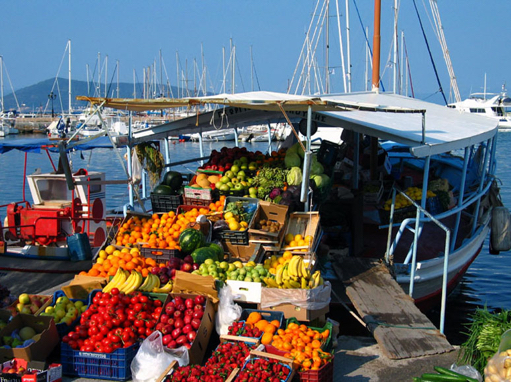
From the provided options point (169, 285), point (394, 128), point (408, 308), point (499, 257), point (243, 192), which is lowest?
point (499, 257)

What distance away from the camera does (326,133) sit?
1049 inches

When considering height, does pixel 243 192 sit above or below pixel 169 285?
above

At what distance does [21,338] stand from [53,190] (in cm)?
789

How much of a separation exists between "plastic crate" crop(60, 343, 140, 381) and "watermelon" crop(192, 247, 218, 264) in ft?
6.61

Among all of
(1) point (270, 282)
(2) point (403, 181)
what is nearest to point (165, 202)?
(1) point (270, 282)

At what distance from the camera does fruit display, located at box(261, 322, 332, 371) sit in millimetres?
5746

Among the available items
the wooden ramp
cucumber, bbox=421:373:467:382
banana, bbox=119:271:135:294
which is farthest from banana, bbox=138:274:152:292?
cucumber, bbox=421:373:467:382

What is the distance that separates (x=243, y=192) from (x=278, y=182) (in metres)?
0.68

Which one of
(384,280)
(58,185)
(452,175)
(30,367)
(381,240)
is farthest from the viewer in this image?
(452,175)

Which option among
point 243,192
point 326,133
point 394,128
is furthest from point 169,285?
point 326,133

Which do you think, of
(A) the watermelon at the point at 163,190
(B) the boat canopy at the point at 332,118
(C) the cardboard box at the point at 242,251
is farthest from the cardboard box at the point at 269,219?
(A) the watermelon at the point at 163,190

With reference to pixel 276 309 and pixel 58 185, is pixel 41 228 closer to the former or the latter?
pixel 58 185

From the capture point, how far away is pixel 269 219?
9312 millimetres

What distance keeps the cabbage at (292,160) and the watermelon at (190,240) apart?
2.69 meters
